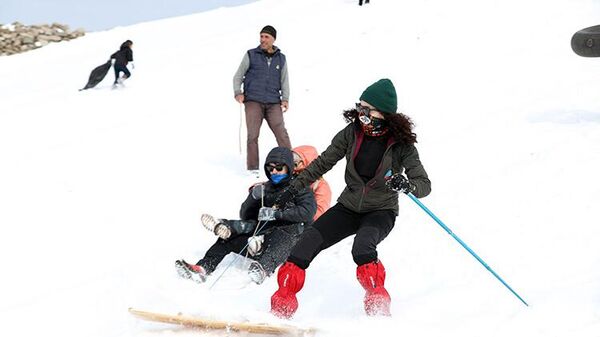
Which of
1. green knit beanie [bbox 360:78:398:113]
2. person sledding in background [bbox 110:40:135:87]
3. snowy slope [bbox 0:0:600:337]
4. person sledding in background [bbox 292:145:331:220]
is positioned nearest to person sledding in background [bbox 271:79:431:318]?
green knit beanie [bbox 360:78:398:113]

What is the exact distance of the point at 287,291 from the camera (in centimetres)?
398

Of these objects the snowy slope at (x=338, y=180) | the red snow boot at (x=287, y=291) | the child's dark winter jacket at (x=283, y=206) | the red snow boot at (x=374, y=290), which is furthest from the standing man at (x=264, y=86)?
the red snow boot at (x=374, y=290)

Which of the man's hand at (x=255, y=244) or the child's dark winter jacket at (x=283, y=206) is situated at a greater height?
the child's dark winter jacket at (x=283, y=206)

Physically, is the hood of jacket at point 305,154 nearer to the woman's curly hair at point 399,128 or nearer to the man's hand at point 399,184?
the woman's curly hair at point 399,128

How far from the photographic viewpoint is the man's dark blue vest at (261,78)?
7.86 meters

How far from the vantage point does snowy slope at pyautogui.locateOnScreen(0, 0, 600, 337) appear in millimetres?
4238

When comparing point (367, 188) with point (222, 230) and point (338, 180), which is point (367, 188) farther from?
point (338, 180)

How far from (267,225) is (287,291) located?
147 centimetres

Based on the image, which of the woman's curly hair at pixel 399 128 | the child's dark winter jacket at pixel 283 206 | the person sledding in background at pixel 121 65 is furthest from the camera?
the person sledding in background at pixel 121 65

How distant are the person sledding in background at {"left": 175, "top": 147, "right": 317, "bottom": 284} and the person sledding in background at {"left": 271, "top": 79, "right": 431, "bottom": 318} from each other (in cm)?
83

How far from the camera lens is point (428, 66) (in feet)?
43.1

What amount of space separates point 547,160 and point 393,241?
2.36 meters

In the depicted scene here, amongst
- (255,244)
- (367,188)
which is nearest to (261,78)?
(255,244)

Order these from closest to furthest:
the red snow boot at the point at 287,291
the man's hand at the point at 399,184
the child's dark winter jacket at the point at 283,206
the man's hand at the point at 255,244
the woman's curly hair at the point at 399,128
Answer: the man's hand at the point at 399,184 < the red snow boot at the point at 287,291 < the woman's curly hair at the point at 399,128 < the man's hand at the point at 255,244 < the child's dark winter jacket at the point at 283,206
